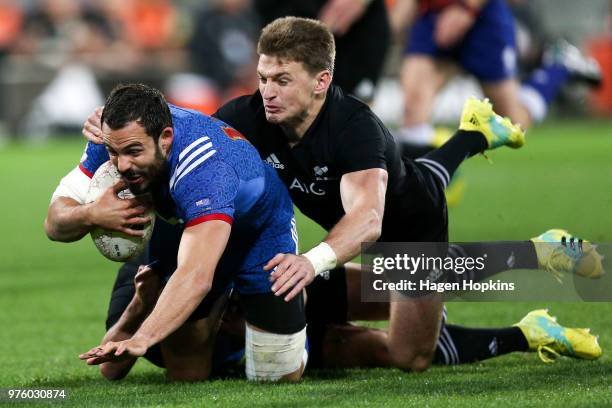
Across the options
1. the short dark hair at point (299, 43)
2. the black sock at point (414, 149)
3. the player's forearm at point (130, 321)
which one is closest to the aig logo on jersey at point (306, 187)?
the short dark hair at point (299, 43)

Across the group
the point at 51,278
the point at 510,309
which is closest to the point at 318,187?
the point at 510,309

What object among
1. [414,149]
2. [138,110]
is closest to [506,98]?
[414,149]

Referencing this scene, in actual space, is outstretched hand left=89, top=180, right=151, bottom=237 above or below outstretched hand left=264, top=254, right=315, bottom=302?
above

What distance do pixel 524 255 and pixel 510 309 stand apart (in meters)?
0.81

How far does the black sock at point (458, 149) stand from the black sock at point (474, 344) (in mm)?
948

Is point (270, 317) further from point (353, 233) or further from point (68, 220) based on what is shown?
point (68, 220)

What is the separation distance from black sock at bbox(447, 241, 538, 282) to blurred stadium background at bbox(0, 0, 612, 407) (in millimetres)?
483

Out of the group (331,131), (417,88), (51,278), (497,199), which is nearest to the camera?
(331,131)

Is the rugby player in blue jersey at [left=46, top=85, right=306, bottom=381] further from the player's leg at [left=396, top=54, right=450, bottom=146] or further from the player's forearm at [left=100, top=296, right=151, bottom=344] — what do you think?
the player's leg at [left=396, top=54, right=450, bottom=146]

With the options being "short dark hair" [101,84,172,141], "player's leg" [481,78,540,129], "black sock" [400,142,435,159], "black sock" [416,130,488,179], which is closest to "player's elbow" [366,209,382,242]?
"short dark hair" [101,84,172,141]

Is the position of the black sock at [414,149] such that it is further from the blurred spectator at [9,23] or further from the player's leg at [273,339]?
the blurred spectator at [9,23]

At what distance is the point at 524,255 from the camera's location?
5.84 m

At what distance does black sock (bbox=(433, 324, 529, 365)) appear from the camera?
5375mm

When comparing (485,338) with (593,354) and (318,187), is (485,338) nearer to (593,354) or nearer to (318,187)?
(593,354)
